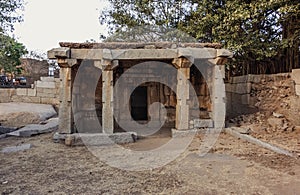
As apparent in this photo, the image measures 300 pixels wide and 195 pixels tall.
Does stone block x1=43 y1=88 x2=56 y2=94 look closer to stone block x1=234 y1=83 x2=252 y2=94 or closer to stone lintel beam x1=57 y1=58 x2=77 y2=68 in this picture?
stone lintel beam x1=57 y1=58 x2=77 y2=68

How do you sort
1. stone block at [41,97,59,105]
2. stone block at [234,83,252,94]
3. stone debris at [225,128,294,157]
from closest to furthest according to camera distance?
stone debris at [225,128,294,157]
stone block at [234,83,252,94]
stone block at [41,97,59,105]

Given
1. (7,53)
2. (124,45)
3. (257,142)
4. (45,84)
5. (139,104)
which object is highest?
(7,53)

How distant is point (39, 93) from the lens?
37.3ft

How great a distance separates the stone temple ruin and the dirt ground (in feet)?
4.67

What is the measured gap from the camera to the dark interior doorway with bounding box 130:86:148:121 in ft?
29.7

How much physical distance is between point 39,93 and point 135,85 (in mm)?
5006

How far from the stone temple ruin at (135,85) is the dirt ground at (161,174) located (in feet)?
4.67

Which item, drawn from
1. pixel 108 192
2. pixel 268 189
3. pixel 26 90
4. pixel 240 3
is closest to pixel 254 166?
pixel 268 189

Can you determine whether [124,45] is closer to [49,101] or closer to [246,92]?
[246,92]

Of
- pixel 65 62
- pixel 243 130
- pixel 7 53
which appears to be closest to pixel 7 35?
pixel 7 53

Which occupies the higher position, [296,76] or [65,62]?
[65,62]

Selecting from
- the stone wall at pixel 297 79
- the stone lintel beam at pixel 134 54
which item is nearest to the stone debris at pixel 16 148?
the stone lintel beam at pixel 134 54

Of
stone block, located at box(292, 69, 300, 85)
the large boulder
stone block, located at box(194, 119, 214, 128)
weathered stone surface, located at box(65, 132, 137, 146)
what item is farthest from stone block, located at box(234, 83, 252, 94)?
the large boulder

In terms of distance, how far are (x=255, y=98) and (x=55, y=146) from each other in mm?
6492
